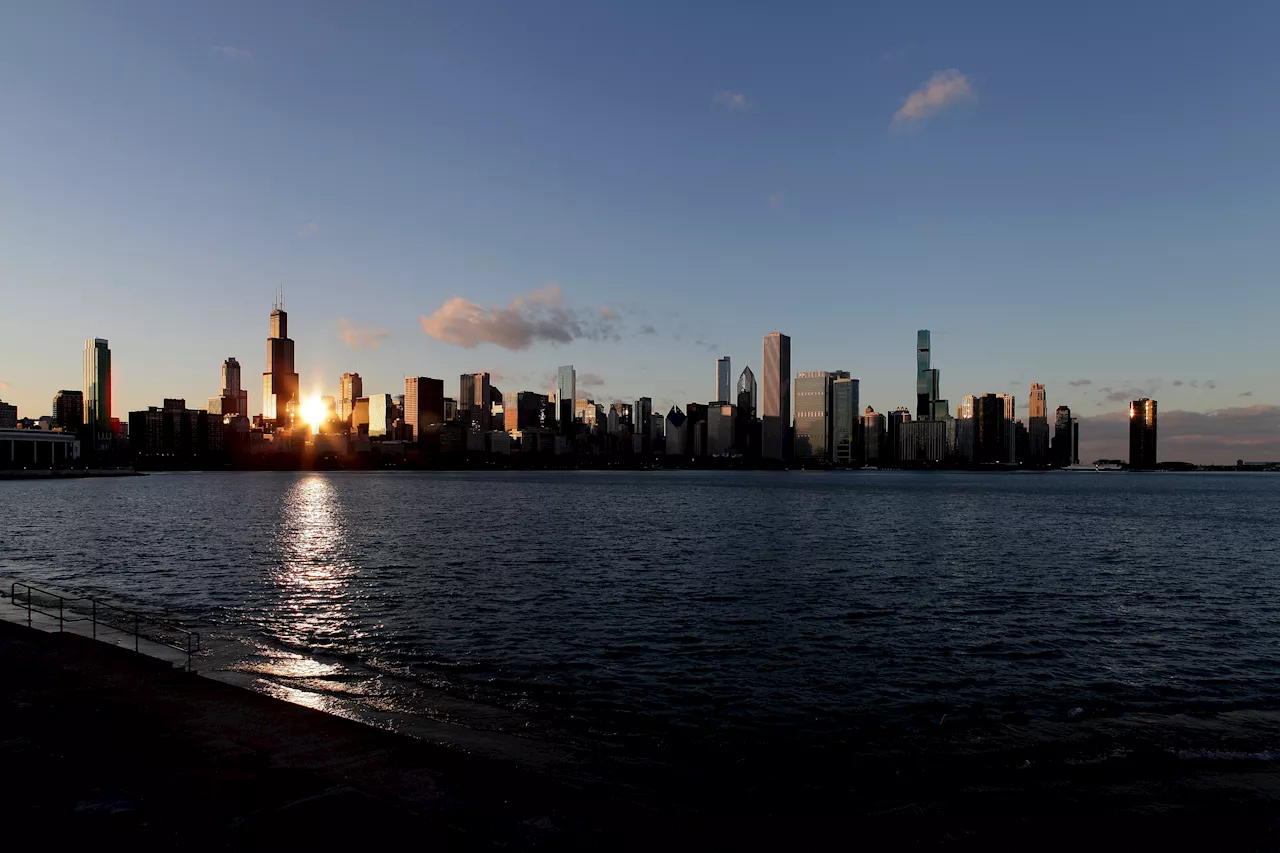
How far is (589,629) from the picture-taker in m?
42.0

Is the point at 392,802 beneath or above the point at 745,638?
above

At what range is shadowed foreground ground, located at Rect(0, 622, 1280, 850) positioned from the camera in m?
15.0

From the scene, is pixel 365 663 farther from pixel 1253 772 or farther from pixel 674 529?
pixel 674 529

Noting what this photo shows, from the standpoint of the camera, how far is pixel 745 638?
1567 inches

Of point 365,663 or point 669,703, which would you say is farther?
point 365,663

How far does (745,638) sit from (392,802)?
26.2m

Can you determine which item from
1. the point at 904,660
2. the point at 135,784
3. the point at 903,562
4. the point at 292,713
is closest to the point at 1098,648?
the point at 904,660

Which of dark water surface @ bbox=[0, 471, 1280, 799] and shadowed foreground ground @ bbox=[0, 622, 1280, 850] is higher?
Answer: shadowed foreground ground @ bbox=[0, 622, 1280, 850]

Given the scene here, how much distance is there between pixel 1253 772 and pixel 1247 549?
85.9 metres

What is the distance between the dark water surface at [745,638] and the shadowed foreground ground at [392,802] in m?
3.40

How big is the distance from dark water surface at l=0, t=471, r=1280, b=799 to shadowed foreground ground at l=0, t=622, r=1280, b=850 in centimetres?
340

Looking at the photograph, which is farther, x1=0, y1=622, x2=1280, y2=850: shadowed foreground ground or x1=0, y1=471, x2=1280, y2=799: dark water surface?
x1=0, y1=471, x2=1280, y2=799: dark water surface

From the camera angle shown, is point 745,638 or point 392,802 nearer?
point 392,802

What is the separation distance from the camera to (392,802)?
1630cm
